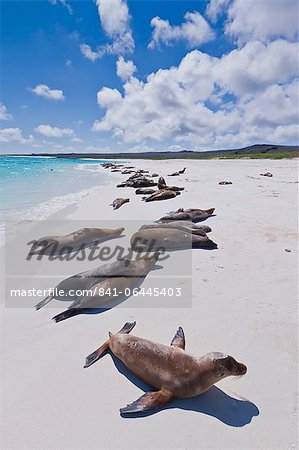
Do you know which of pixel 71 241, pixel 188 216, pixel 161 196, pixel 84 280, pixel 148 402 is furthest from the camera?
pixel 161 196

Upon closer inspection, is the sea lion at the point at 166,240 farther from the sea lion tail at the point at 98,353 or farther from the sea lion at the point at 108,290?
the sea lion tail at the point at 98,353

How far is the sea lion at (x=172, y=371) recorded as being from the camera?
228 cm

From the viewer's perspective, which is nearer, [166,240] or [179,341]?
[179,341]

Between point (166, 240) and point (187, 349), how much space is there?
332 cm

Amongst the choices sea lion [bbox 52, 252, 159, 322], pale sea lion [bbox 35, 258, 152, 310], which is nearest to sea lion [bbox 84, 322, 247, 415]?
sea lion [bbox 52, 252, 159, 322]

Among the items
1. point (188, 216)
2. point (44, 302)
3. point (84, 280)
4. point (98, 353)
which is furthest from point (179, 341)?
point (188, 216)

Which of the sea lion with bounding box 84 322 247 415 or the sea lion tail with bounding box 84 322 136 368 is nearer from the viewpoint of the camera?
the sea lion with bounding box 84 322 247 415

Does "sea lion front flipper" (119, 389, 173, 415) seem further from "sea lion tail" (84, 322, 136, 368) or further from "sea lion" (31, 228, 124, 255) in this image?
"sea lion" (31, 228, 124, 255)

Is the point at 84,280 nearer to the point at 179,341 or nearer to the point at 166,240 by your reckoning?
the point at 179,341

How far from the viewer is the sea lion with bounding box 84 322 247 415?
228 cm

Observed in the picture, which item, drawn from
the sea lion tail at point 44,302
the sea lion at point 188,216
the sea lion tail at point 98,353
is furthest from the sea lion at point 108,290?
the sea lion at point 188,216

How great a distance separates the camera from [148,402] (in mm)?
A: 2234

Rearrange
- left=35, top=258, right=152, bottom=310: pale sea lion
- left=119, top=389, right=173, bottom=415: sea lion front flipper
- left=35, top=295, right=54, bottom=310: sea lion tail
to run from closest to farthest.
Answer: left=119, top=389, right=173, bottom=415: sea lion front flipper < left=35, top=295, right=54, bottom=310: sea lion tail < left=35, top=258, right=152, bottom=310: pale sea lion

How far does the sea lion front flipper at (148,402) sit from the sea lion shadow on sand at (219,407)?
40mm
